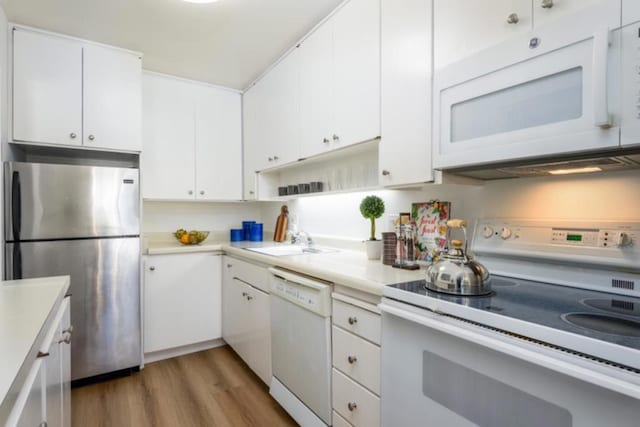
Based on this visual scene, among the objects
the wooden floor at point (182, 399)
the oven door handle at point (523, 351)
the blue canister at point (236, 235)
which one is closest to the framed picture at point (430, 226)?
the oven door handle at point (523, 351)

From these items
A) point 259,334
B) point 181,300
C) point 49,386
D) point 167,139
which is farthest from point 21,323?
point 167,139

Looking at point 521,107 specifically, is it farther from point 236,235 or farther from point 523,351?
point 236,235

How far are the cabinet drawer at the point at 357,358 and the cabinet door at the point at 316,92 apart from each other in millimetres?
1138

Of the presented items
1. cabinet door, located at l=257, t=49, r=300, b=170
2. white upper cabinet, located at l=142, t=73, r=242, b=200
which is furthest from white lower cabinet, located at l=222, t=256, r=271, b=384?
cabinet door, located at l=257, t=49, r=300, b=170

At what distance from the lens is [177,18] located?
2.03m

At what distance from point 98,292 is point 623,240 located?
2.85m

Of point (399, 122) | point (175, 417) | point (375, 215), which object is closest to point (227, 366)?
point (175, 417)

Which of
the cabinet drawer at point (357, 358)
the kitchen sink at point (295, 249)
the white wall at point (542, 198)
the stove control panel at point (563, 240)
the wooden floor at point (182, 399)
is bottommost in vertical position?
the wooden floor at point (182, 399)

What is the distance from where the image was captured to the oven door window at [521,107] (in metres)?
0.95

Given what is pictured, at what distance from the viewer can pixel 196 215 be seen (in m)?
3.31

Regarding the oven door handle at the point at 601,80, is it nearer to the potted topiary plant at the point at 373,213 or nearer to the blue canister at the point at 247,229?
the potted topiary plant at the point at 373,213

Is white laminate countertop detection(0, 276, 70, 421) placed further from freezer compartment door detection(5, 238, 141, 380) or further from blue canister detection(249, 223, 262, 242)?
blue canister detection(249, 223, 262, 242)

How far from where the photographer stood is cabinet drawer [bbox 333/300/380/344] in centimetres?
129

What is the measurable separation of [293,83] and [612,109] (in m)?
1.93
